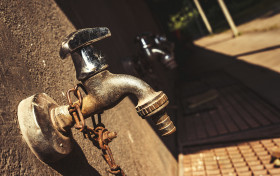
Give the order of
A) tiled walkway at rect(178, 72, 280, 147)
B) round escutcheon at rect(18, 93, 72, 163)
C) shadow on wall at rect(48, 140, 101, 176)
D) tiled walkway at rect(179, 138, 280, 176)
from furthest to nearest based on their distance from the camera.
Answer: tiled walkway at rect(178, 72, 280, 147) → tiled walkway at rect(179, 138, 280, 176) → shadow on wall at rect(48, 140, 101, 176) → round escutcheon at rect(18, 93, 72, 163)

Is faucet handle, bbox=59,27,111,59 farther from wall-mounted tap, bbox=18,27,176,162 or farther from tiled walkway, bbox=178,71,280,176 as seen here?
tiled walkway, bbox=178,71,280,176

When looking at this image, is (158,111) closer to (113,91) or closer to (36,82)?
(113,91)

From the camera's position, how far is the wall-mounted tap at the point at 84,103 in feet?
2.21

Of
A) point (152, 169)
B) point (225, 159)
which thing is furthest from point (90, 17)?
point (225, 159)

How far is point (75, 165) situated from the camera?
89cm

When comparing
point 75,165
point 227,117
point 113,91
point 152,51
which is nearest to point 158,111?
point 113,91

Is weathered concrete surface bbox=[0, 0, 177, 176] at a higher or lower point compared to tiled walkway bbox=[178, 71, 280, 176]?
higher

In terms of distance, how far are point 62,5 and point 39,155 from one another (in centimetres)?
104

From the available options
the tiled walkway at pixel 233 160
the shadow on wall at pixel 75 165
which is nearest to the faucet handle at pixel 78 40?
the shadow on wall at pixel 75 165

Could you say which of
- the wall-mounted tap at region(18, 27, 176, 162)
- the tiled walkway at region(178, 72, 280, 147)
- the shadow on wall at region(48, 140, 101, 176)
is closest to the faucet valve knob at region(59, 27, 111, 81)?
the wall-mounted tap at region(18, 27, 176, 162)

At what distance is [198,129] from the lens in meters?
Answer: 3.27

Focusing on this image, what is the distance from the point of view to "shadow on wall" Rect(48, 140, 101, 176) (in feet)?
2.65

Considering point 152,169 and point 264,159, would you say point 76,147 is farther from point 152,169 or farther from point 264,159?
point 264,159

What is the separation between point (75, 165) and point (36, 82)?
1.21 feet
